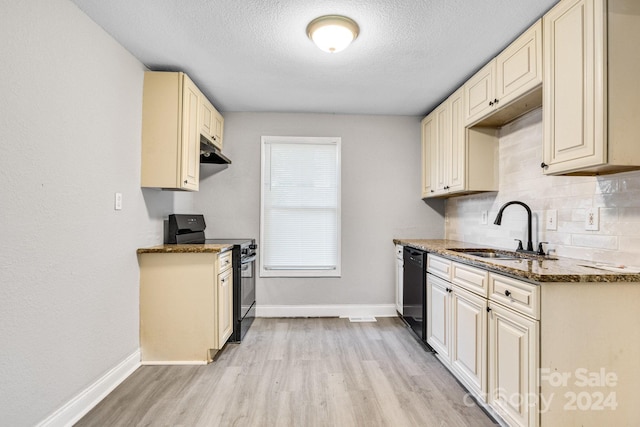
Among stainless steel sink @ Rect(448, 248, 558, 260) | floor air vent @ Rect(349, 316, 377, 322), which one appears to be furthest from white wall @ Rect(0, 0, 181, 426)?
stainless steel sink @ Rect(448, 248, 558, 260)

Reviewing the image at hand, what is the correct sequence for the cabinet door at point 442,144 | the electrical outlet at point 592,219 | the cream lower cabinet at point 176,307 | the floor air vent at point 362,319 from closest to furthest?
the electrical outlet at point 592,219
the cream lower cabinet at point 176,307
the cabinet door at point 442,144
the floor air vent at point 362,319

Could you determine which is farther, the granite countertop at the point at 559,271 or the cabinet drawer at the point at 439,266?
the cabinet drawer at the point at 439,266

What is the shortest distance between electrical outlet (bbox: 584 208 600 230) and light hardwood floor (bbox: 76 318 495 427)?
1.29m

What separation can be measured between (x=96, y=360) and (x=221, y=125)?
252cm

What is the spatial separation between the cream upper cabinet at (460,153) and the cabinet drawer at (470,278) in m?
0.91

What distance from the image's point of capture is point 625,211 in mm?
1639

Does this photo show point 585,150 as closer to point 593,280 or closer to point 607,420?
point 593,280

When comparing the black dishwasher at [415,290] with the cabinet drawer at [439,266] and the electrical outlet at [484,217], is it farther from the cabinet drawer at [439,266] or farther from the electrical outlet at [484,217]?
the electrical outlet at [484,217]

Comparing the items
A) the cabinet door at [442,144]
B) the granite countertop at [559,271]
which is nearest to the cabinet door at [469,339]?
the granite countertop at [559,271]

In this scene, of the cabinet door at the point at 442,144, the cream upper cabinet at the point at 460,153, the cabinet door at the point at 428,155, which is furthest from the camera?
the cabinet door at the point at 428,155

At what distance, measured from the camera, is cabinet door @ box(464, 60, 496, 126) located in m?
2.30

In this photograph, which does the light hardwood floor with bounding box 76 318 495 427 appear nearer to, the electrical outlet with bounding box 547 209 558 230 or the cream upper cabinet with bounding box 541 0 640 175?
the electrical outlet with bounding box 547 209 558 230

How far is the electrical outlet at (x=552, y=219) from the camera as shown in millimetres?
2070

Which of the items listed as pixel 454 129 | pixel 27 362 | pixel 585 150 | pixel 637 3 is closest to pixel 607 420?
pixel 585 150
